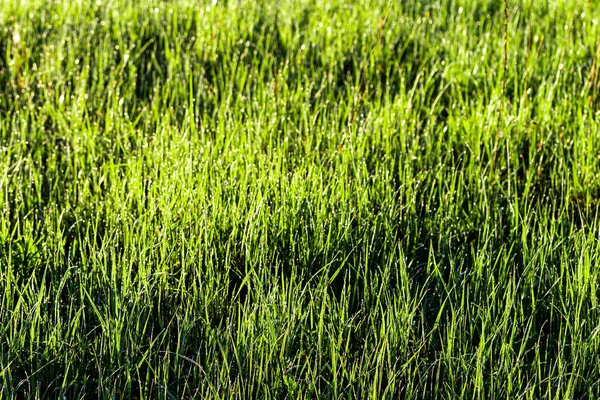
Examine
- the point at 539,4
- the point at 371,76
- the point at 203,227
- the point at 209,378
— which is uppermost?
the point at 539,4

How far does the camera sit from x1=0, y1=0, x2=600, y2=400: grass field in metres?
1.78

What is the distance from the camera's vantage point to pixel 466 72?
3.31 meters

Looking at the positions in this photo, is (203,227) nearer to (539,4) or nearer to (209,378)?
(209,378)

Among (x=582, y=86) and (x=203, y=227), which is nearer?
(x=203, y=227)

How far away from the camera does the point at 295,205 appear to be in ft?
7.49

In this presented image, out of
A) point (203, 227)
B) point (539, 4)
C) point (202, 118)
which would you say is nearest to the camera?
point (203, 227)

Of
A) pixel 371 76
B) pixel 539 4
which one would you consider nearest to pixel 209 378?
pixel 371 76

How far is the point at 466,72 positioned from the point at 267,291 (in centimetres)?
171

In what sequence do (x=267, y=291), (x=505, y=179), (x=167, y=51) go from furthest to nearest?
(x=167, y=51), (x=505, y=179), (x=267, y=291)

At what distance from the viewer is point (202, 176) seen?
2410mm

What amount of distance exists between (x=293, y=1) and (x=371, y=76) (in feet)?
3.15

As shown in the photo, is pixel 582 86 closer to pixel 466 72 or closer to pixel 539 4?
pixel 466 72

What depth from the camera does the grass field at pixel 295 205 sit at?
5.85ft

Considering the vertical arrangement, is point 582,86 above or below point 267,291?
above
